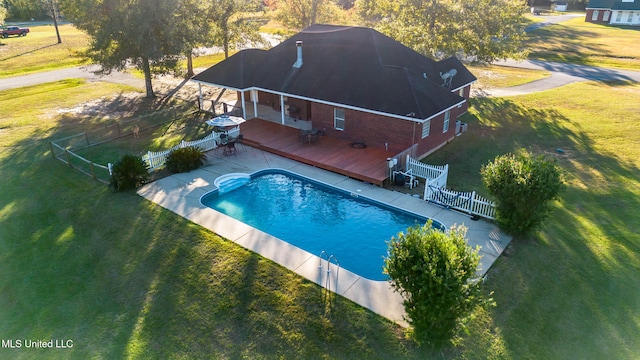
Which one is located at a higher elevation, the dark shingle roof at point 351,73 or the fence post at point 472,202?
the dark shingle roof at point 351,73

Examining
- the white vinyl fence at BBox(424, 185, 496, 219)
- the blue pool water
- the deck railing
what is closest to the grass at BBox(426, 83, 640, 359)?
the deck railing

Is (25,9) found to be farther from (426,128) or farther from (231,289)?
(231,289)

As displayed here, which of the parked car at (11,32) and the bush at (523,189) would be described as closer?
the bush at (523,189)

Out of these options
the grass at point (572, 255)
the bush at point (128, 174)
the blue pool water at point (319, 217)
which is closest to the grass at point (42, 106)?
the bush at point (128, 174)

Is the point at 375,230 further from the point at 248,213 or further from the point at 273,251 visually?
the point at 248,213

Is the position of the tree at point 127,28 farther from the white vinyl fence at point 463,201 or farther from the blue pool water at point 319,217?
the white vinyl fence at point 463,201

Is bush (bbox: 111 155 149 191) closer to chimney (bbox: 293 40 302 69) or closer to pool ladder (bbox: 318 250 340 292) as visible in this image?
pool ladder (bbox: 318 250 340 292)
